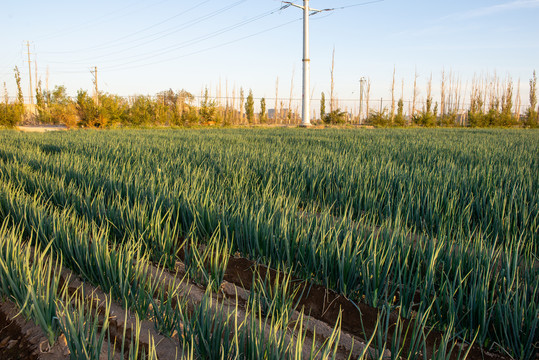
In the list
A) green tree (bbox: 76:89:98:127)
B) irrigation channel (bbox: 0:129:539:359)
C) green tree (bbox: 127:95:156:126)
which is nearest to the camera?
irrigation channel (bbox: 0:129:539:359)

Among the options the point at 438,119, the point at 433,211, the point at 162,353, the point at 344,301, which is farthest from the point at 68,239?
the point at 438,119

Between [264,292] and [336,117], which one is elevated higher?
[336,117]

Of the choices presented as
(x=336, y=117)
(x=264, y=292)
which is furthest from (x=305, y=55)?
(x=264, y=292)

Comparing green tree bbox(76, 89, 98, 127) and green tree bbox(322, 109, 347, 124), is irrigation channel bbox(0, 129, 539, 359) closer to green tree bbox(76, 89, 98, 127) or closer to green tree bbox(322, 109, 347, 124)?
green tree bbox(76, 89, 98, 127)

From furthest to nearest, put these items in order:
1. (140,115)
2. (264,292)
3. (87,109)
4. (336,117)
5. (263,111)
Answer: (263,111)
(336,117)
(140,115)
(87,109)
(264,292)

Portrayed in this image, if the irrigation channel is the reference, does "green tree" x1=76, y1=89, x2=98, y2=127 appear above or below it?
above

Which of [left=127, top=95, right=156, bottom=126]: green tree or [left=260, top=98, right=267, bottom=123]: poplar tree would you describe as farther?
[left=260, top=98, right=267, bottom=123]: poplar tree

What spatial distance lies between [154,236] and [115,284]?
46 cm

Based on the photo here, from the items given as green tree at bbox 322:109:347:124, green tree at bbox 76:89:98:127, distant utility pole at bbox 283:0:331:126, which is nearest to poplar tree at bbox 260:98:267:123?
green tree at bbox 322:109:347:124

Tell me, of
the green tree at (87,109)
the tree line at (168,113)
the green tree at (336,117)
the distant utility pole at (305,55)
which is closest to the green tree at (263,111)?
the tree line at (168,113)

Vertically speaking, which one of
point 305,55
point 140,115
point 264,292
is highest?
point 305,55

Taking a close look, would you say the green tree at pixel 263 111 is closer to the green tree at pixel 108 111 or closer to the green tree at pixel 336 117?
the green tree at pixel 336 117

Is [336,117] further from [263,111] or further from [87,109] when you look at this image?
[87,109]

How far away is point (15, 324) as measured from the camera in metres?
1.31
